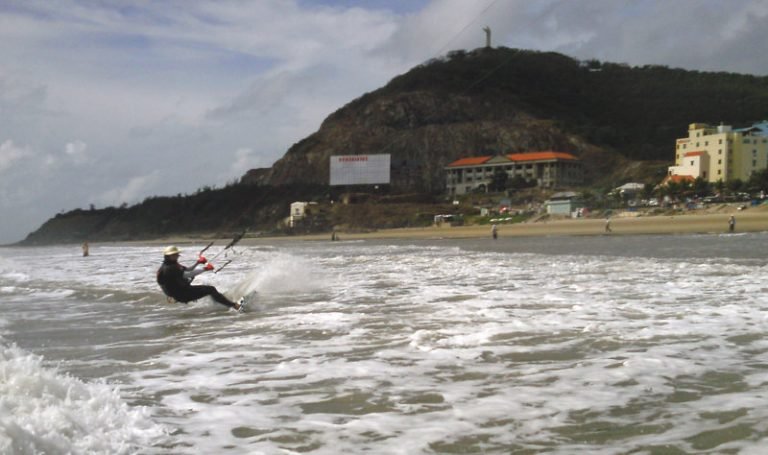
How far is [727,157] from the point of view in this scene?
252 ft

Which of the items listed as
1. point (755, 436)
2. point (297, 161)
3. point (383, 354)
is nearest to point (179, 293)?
point (383, 354)

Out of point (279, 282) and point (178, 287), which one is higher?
point (178, 287)

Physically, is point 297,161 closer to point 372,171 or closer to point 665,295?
point 372,171

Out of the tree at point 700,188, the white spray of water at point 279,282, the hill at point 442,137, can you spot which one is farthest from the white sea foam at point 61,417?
the hill at point 442,137

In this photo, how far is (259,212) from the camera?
9744cm

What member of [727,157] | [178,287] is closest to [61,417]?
[178,287]

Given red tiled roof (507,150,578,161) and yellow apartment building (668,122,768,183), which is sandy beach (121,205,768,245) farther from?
red tiled roof (507,150,578,161)

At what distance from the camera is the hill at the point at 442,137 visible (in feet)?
323

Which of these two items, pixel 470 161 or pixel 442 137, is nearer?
pixel 470 161

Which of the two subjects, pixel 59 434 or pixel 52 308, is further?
pixel 52 308

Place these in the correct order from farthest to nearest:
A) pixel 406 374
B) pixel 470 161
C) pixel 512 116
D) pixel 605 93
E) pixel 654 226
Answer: pixel 605 93 < pixel 512 116 < pixel 470 161 < pixel 654 226 < pixel 406 374

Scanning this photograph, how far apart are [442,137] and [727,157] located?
47.0 m

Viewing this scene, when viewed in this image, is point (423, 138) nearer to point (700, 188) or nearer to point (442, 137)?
point (442, 137)

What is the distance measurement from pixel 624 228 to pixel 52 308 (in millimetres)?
38985
